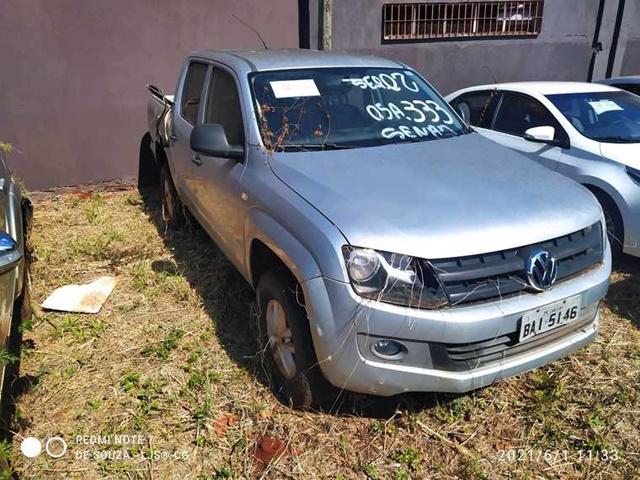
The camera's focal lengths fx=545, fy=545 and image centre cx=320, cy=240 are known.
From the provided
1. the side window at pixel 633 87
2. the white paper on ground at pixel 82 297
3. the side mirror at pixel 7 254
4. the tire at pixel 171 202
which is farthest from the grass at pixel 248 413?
the side window at pixel 633 87

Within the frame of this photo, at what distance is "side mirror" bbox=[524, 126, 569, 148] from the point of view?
4619mm

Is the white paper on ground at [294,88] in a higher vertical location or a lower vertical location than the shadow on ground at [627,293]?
higher

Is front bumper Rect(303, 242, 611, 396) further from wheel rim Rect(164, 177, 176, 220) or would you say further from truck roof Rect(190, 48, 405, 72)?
wheel rim Rect(164, 177, 176, 220)

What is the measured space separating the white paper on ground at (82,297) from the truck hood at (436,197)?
185 centimetres

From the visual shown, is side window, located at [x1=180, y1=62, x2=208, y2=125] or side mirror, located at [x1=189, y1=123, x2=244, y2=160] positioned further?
side window, located at [x1=180, y1=62, x2=208, y2=125]

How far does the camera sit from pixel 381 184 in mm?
2697

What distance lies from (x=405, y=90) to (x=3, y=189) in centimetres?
274

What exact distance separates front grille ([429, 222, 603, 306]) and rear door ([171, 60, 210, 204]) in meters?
2.44

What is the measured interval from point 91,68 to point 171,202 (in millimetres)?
2002

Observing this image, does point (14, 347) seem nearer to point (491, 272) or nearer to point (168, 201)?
point (168, 201)

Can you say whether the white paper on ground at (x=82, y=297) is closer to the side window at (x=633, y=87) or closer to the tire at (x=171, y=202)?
the tire at (x=171, y=202)

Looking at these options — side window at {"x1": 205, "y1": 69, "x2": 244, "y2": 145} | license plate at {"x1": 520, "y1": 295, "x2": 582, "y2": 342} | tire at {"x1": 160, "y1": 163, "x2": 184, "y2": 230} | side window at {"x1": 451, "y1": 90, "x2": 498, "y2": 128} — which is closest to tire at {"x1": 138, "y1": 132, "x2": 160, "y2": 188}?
tire at {"x1": 160, "y1": 163, "x2": 184, "y2": 230}

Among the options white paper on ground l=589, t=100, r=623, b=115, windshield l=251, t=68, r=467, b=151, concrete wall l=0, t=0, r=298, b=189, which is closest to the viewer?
windshield l=251, t=68, r=467, b=151

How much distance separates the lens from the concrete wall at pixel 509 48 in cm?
739
